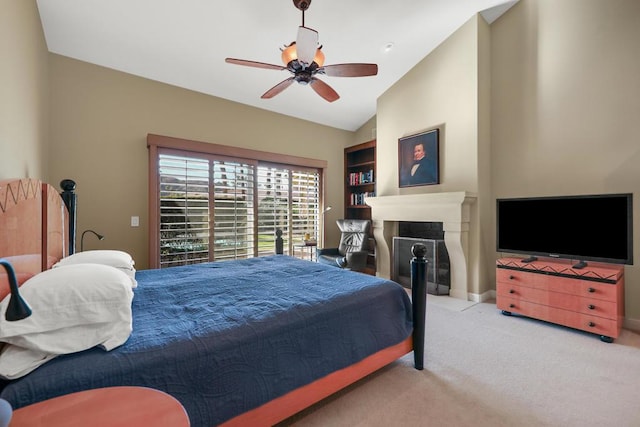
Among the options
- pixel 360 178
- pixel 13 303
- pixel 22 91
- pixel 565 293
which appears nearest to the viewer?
pixel 13 303

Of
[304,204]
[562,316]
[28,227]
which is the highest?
[304,204]

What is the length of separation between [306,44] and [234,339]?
2.11 m

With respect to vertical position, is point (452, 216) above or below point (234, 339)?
above

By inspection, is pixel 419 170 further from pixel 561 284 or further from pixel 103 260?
pixel 103 260

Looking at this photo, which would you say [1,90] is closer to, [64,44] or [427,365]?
[64,44]

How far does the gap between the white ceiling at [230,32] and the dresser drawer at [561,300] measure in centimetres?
317

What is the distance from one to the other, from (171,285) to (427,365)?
1965 millimetres

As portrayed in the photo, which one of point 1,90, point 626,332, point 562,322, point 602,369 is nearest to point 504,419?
point 602,369

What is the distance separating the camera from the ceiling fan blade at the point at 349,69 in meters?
2.50

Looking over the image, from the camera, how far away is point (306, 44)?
218 cm

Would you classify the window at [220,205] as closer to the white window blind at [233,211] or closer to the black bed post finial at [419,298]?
the white window blind at [233,211]

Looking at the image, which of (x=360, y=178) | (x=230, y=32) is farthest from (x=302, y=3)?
(x=360, y=178)

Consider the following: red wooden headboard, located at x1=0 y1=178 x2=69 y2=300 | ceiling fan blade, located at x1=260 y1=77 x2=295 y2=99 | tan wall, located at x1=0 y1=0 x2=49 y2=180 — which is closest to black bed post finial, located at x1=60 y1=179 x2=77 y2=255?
tan wall, located at x1=0 y1=0 x2=49 y2=180

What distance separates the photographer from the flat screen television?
2.49 metres
